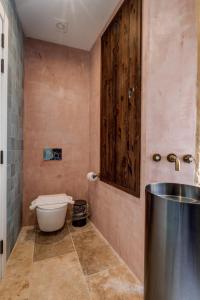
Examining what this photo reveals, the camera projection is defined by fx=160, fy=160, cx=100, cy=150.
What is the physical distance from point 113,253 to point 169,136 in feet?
4.32

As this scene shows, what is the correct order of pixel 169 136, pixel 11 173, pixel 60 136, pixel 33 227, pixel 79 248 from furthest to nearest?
pixel 60 136
pixel 33 227
pixel 79 248
pixel 11 173
pixel 169 136

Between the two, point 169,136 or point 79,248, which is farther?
point 79,248

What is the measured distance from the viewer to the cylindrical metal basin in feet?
2.04

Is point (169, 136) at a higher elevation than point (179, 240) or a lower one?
higher

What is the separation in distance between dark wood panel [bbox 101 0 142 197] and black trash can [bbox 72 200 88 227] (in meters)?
0.64

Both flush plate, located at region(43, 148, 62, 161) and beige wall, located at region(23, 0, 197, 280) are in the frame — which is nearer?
beige wall, located at region(23, 0, 197, 280)

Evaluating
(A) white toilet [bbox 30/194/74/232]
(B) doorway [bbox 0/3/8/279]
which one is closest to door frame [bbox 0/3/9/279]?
(B) doorway [bbox 0/3/8/279]

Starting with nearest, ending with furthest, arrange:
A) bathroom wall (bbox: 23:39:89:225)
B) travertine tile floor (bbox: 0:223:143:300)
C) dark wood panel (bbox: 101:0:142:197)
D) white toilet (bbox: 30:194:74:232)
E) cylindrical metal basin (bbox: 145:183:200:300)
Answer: cylindrical metal basin (bbox: 145:183:200:300), travertine tile floor (bbox: 0:223:143:300), dark wood panel (bbox: 101:0:142:197), white toilet (bbox: 30:194:74:232), bathroom wall (bbox: 23:39:89:225)

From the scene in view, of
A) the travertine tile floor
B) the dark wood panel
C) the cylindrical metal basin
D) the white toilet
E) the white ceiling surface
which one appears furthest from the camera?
the white toilet

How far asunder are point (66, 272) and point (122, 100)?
1.66 meters

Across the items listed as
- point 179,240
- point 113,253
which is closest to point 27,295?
point 113,253

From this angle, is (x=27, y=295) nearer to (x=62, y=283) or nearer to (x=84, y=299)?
(x=62, y=283)

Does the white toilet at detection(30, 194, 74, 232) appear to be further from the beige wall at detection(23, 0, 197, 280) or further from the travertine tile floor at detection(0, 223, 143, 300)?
the beige wall at detection(23, 0, 197, 280)

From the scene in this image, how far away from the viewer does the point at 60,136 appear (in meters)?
2.41
